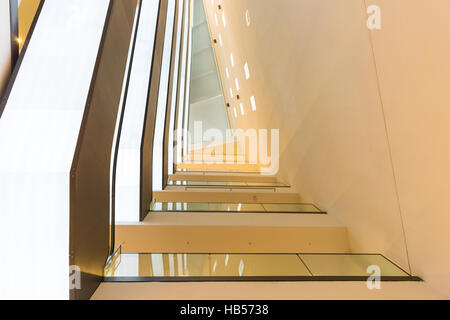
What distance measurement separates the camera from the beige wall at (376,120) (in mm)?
2518

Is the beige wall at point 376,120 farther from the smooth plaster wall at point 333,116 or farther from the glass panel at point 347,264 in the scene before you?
the glass panel at point 347,264

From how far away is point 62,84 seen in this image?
8.83 ft

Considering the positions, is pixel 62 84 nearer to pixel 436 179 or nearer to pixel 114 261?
pixel 114 261

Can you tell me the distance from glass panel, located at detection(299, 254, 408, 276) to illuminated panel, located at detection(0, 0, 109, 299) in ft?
6.95

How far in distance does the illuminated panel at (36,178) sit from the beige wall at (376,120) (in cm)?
268

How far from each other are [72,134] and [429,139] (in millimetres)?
2722

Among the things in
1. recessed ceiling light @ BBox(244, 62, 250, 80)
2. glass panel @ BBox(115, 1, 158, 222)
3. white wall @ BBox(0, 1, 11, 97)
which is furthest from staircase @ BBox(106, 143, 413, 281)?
recessed ceiling light @ BBox(244, 62, 250, 80)

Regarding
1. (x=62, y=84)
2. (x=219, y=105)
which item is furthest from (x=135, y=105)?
(x=219, y=105)

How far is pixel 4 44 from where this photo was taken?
7.92 ft

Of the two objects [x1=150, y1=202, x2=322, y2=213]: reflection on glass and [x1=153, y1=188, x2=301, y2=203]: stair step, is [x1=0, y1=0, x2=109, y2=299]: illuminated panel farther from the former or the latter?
[x1=153, y1=188, x2=301, y2=203]: stair step

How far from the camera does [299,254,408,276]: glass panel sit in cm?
305

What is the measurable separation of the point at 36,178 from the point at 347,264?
108 inches

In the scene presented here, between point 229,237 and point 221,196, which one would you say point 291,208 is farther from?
point 221,196

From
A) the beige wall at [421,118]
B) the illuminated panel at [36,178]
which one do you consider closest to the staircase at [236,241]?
the beige wall at [421,118]
